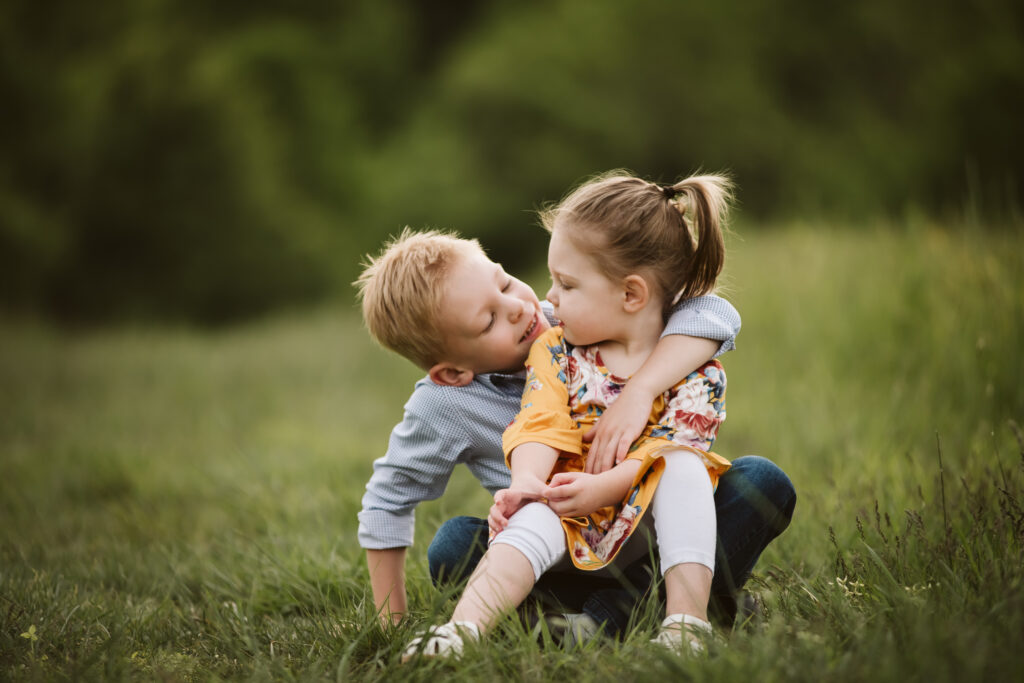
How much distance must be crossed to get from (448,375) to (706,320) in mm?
600

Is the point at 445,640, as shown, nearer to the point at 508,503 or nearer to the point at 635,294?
the point at 508,503

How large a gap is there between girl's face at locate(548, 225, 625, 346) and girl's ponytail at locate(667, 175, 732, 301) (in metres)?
0.19

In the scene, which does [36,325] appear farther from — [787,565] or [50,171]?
[787,565]

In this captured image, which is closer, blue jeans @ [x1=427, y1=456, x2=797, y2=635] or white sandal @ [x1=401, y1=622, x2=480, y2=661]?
white sandal @ [x1=401, y1=622, x2=480, y2=661]

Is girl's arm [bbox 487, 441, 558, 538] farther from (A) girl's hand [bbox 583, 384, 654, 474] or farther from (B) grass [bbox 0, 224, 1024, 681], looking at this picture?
(B) grass [bbox 0, 224, 1024, 681]

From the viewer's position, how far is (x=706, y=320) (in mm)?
1834

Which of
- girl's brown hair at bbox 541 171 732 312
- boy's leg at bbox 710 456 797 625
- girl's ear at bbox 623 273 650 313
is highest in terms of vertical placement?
girl's brown hair at bbox 541 171 732 312

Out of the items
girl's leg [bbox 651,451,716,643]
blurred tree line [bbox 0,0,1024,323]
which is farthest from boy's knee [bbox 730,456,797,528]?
blurred tree line [bbox 0,0,1024,323]

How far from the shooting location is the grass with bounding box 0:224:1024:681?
5.22ft

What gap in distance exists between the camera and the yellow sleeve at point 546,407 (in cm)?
179

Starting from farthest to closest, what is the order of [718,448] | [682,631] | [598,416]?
A: [718,448] < [598,416] < [682,631]

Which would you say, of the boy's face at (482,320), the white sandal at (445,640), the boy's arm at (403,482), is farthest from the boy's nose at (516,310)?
the white sandal at (445,640)

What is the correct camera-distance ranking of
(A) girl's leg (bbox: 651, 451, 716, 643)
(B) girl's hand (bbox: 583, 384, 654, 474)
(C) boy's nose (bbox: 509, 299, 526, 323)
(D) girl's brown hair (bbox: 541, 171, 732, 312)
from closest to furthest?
(A) girl's leg (bbox: 651, 451, 716, 643) < (B) girl's hand (bbox: 583, 384, 654, 474) < (D) girl's brown hair (bbox: 541, 171, 732, 312) < (C) boy's nose (bbox: 509, 299, 526, 323)

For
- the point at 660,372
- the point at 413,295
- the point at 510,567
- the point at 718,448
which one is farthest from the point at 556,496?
the point at 718,448
